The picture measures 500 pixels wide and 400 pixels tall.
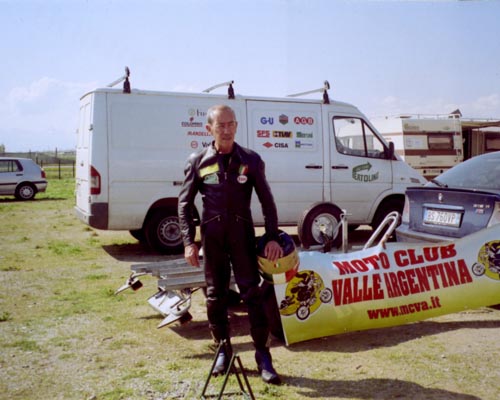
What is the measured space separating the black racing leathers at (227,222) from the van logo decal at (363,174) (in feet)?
19.2

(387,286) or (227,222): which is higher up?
(227,222)

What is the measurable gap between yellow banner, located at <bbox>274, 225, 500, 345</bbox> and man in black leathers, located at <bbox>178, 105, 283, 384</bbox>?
25.3 inches

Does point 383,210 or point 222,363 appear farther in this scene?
point 383,210

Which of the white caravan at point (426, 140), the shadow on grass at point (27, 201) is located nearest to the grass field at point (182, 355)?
the white caravan at point (426, 140)

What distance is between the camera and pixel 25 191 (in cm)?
2091

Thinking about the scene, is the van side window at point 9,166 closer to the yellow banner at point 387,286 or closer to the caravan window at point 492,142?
the caravan window at point 492,142

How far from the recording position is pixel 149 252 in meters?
9.33

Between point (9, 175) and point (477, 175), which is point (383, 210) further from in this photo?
point (9, 175)

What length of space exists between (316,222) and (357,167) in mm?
1598

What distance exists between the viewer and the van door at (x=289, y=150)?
9156mm

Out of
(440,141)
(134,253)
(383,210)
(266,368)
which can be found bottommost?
(266,368)

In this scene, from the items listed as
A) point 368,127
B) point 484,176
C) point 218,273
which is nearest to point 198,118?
point 368,127

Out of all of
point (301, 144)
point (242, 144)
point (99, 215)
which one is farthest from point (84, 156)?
point (301, 144)

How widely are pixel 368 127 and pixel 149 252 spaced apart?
14.0 feet
